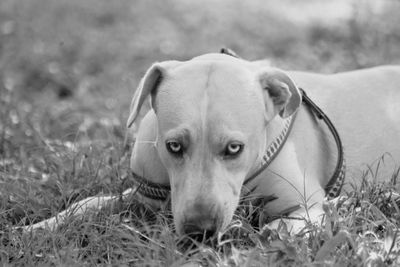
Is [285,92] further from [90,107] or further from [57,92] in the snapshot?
[57,92]

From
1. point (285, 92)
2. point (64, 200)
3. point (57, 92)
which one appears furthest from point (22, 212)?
point (57, 92)

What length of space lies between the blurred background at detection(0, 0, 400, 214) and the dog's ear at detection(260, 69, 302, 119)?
3.76 ft

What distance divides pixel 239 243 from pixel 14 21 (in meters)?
6.10

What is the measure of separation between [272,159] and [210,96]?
2.01 feet

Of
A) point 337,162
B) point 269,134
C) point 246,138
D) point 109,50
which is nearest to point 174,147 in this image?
point 246,138

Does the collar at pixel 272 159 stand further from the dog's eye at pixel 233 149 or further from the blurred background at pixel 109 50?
Answer: the blurred background at pixel 109 50

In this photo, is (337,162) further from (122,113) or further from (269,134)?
(122,113)

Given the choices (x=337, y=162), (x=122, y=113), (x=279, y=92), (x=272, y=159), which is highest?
(x=279, y=92)

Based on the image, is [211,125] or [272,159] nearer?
[211,125]

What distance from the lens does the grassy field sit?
11.2ft

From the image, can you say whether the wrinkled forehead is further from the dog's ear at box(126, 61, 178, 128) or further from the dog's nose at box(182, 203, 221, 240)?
the dog's nose at box(182, 203, 221, 240)

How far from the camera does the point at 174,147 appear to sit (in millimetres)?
3549

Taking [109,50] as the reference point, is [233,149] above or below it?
above

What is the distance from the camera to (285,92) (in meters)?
3.71
